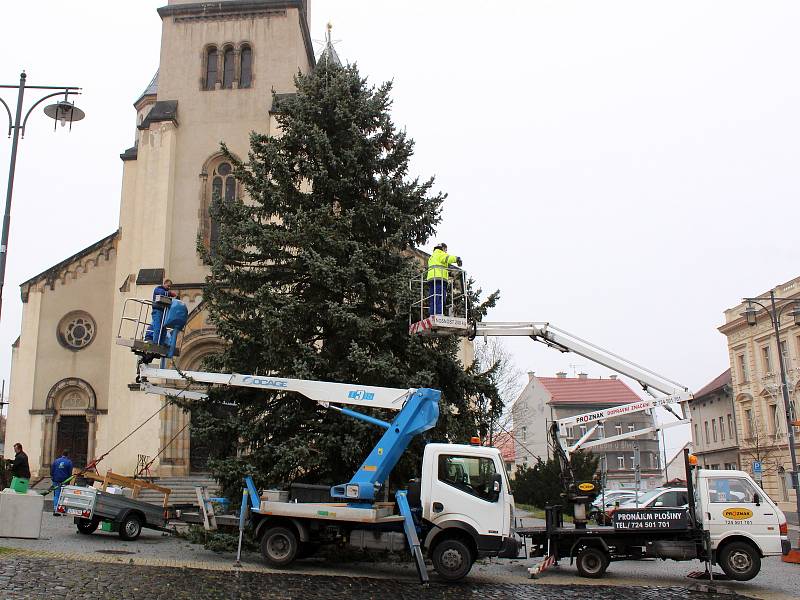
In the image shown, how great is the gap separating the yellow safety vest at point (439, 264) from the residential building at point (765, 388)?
115 ft

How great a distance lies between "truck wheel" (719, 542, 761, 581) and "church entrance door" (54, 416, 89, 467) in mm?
22533

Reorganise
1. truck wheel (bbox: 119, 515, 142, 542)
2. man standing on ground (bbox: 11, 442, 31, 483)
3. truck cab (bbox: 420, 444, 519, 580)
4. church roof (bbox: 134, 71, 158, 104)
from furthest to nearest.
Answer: church roof (bbox: 134, 71, 158, 104) < truck wheel (bbox: 119, 515, 142, 542) < man standing on ground (bbox: 11, 442, 31, 483) < truck cab (bbox: 420, 444, 519, 580)

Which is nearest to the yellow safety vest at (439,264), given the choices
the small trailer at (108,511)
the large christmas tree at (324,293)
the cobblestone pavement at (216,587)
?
the large christmas tree at (324,293)

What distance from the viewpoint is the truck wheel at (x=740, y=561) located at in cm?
1288

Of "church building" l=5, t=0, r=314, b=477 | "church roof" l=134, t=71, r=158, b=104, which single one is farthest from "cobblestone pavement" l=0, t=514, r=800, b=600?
"church roof" l=134, t=71, r=158, b=104

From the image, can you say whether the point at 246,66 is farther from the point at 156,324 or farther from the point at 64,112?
the point at 156,324

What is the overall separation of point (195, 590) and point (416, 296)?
647 cm

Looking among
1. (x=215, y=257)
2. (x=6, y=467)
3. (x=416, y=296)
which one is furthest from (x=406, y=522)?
(x=6, y=467)

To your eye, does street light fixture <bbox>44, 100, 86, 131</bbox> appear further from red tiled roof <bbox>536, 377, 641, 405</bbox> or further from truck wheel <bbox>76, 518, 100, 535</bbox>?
red tiled roof <bbox>536, 377, 641, 405</bbox>

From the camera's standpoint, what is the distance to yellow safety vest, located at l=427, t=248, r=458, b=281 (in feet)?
42.1

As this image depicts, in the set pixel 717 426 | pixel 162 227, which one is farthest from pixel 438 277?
pixel 717 426

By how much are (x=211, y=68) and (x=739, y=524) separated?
81.3 feet

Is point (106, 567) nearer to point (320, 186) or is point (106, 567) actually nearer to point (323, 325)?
point (323, 325)

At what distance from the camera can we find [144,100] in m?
41.1
